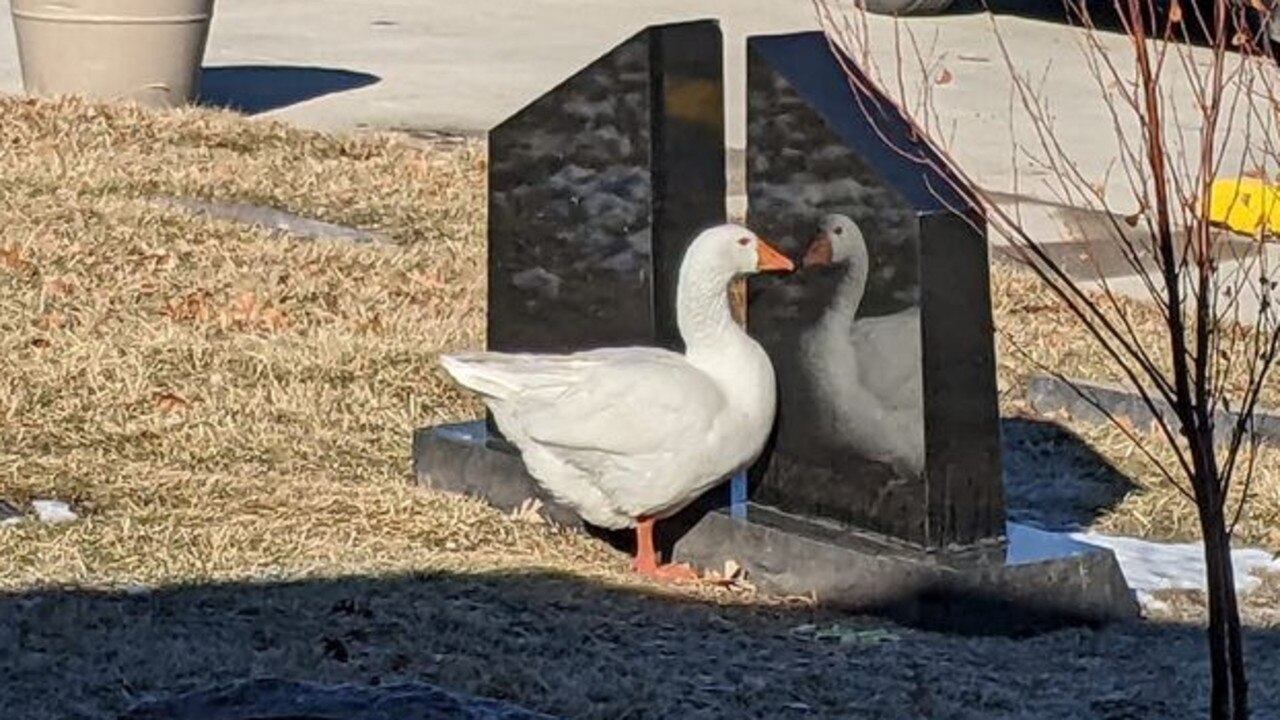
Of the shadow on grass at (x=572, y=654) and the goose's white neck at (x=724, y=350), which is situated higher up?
the goose's white neck at (x=724, y=350)

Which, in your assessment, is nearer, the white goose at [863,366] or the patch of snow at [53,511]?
the white goose at [863,366]

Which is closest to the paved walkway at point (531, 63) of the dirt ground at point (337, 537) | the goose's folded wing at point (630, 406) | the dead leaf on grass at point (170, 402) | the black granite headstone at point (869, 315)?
the dirt ground at point (337, 537)

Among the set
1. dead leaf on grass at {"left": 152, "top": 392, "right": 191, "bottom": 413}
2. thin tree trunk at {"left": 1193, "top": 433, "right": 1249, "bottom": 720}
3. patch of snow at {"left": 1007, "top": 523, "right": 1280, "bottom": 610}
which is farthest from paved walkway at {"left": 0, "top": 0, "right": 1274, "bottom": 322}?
thin tree trunk at {"left": 1193, "top": 433, "right": 1249, "bottom": 720}

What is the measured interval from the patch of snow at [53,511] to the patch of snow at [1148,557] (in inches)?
84.6

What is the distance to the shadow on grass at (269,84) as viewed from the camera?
13.5 meters

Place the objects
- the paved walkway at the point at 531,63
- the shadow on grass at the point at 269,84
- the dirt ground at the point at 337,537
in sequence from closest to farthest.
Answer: the dirt ground at the point at 337,537 < the paved walkway at the point at 531,63 < the shadow on grass at the point at 269,84

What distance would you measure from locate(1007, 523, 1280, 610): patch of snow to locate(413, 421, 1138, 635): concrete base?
0.8 inches

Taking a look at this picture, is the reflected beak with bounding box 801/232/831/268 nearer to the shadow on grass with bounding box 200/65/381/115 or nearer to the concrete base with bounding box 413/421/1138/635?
the concrete base with bounding box 413/421/1138/635

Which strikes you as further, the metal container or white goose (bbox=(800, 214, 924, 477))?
the metal container

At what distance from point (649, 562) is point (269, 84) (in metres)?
8.80

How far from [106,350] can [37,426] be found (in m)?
0.80

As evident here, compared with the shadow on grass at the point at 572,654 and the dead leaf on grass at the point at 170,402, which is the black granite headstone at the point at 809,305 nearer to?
the shadow on grass at the point at 572,654

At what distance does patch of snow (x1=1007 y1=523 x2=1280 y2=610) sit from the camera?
5840 mm

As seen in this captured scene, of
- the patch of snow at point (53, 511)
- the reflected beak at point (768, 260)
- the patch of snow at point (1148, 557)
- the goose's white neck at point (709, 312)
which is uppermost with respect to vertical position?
the reflected beak at point (768, 260)
